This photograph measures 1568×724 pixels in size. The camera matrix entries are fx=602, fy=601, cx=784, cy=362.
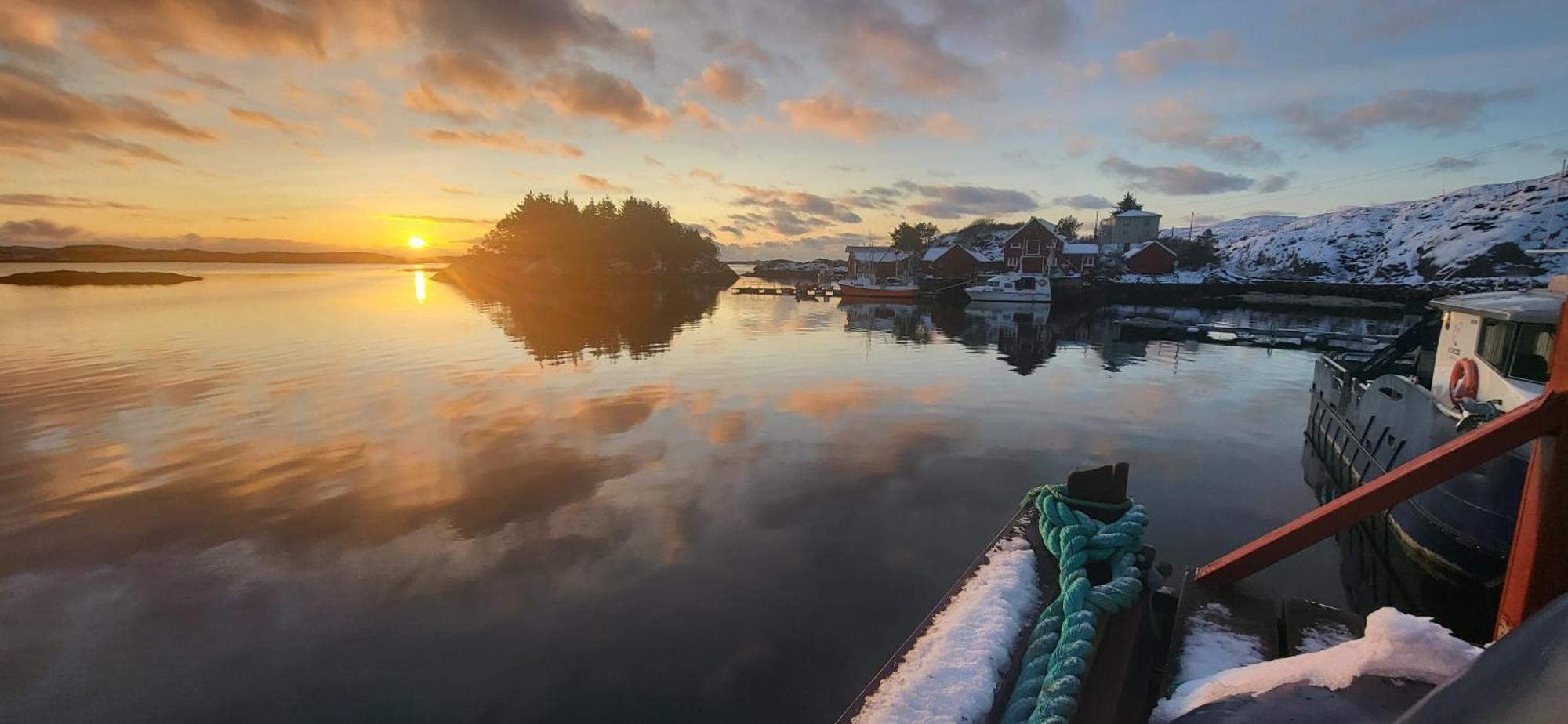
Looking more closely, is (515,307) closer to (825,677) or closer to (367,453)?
(367,453)

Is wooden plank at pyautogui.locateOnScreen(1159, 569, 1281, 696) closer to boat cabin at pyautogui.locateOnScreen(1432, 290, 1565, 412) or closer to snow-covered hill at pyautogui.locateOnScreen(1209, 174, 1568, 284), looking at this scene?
boat cabin at pyautogui.locateOnScreen(1432, 290, 1565, 412)

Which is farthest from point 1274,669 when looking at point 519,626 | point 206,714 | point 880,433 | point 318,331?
point 318,331

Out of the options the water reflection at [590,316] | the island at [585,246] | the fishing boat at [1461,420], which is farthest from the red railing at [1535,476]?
the island at [585,246]

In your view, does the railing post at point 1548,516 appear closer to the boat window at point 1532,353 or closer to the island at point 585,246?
the boat window at point 1532,353

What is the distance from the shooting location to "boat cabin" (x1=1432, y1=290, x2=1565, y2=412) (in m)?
8.81

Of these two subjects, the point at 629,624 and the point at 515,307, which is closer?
the point at 629,624

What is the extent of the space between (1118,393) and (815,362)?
1099 cm

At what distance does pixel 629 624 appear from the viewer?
711cm

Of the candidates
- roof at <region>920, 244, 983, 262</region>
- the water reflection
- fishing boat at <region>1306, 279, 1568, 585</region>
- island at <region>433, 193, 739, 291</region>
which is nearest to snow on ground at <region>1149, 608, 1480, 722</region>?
fishing boat at <region>1306, 279, 1568, 585</region>

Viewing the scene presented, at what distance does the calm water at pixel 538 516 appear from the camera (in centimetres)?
630

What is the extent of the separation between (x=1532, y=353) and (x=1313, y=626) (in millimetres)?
9652

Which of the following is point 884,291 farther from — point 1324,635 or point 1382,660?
point 1382,660

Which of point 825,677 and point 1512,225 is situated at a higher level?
point 1512,225

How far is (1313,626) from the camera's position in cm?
379
